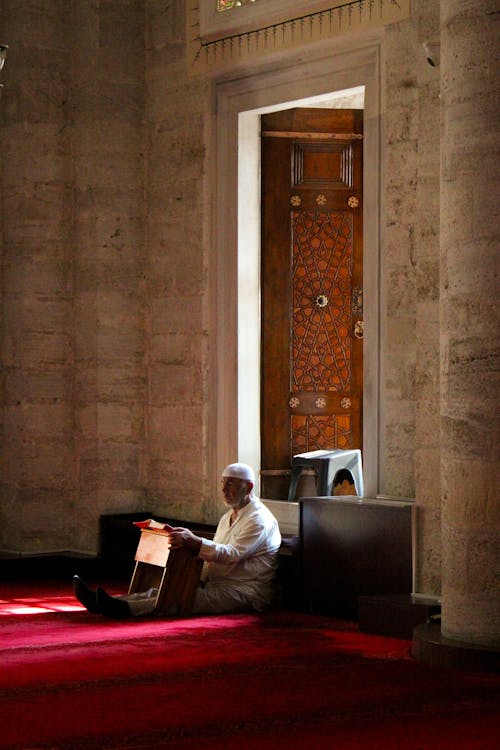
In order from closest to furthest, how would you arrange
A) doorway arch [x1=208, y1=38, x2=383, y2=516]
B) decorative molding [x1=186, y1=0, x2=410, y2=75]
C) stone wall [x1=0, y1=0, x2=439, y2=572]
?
decorative molding [x1=186, y1=0, x2=410, y2=75], doorway arch [x1=208, y1=38, x2=383, y2=516], stone wall [x1=0, y1=0, x2=439, y2=572]

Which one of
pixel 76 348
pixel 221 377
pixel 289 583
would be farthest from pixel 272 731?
pixel 76 348

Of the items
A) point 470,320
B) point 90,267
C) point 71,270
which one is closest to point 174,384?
point 90,267

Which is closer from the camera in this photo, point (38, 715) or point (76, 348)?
point (38, 715)

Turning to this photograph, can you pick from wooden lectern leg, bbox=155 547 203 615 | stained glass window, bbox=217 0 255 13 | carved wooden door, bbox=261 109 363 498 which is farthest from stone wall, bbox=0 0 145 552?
wooden lectern leg, bbox=155 547 203 615

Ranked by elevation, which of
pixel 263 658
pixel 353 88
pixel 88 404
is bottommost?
pixel 263 658

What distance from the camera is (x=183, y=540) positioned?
298 inches

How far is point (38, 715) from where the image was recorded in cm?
515

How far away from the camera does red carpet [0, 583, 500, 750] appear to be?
192 inches

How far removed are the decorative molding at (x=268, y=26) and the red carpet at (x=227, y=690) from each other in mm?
3656

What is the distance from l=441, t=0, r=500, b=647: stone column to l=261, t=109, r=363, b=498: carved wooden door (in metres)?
3.30

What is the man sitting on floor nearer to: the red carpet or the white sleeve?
the white sleeve

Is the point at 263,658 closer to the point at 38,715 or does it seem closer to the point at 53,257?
the point at 38,715

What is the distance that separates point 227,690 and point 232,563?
233 cm

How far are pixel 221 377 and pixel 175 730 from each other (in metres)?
4.61
